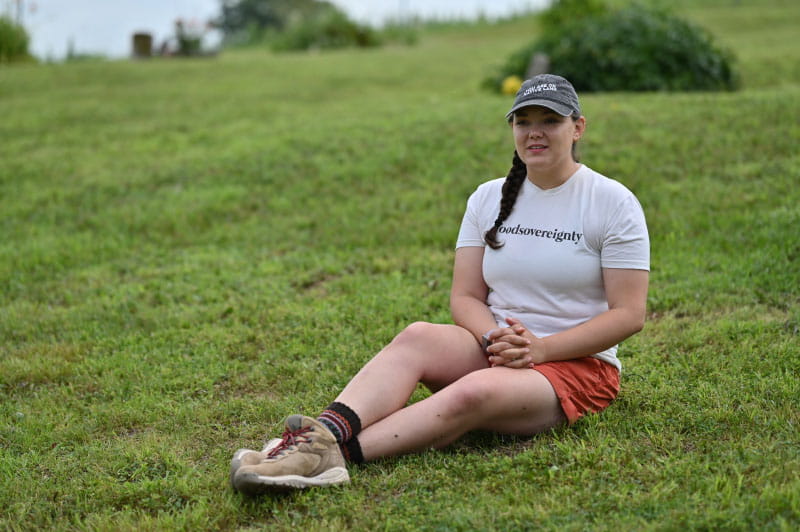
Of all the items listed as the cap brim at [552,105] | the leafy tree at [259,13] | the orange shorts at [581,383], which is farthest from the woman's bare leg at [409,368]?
the leafy tree at [259,13]

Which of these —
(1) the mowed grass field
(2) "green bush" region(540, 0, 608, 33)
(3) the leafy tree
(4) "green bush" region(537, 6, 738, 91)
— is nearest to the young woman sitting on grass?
(1) the mowed grass field

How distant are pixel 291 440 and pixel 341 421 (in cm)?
21

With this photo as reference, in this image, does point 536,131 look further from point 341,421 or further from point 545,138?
point 341,421

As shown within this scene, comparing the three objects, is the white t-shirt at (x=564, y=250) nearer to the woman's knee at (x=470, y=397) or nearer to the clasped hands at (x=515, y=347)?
the clasped hands at (x=515, y=347)

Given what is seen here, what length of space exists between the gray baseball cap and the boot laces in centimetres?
156

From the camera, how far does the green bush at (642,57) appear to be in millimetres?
10523

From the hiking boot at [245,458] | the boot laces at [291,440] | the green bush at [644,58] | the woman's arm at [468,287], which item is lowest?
the hiking boot at [245,458]

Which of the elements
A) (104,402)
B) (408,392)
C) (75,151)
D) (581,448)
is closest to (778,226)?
(581,448)

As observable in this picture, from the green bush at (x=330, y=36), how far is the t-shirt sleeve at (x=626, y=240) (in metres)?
20.6

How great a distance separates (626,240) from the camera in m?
3.30

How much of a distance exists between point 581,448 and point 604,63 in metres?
8.26

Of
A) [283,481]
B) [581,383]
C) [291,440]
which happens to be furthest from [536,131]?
[283,481]

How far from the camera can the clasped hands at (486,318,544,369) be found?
129 inches

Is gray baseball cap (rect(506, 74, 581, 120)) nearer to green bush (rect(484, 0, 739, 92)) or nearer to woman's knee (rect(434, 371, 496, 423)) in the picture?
woman's knee (rect(434, 371, 496, 423))
